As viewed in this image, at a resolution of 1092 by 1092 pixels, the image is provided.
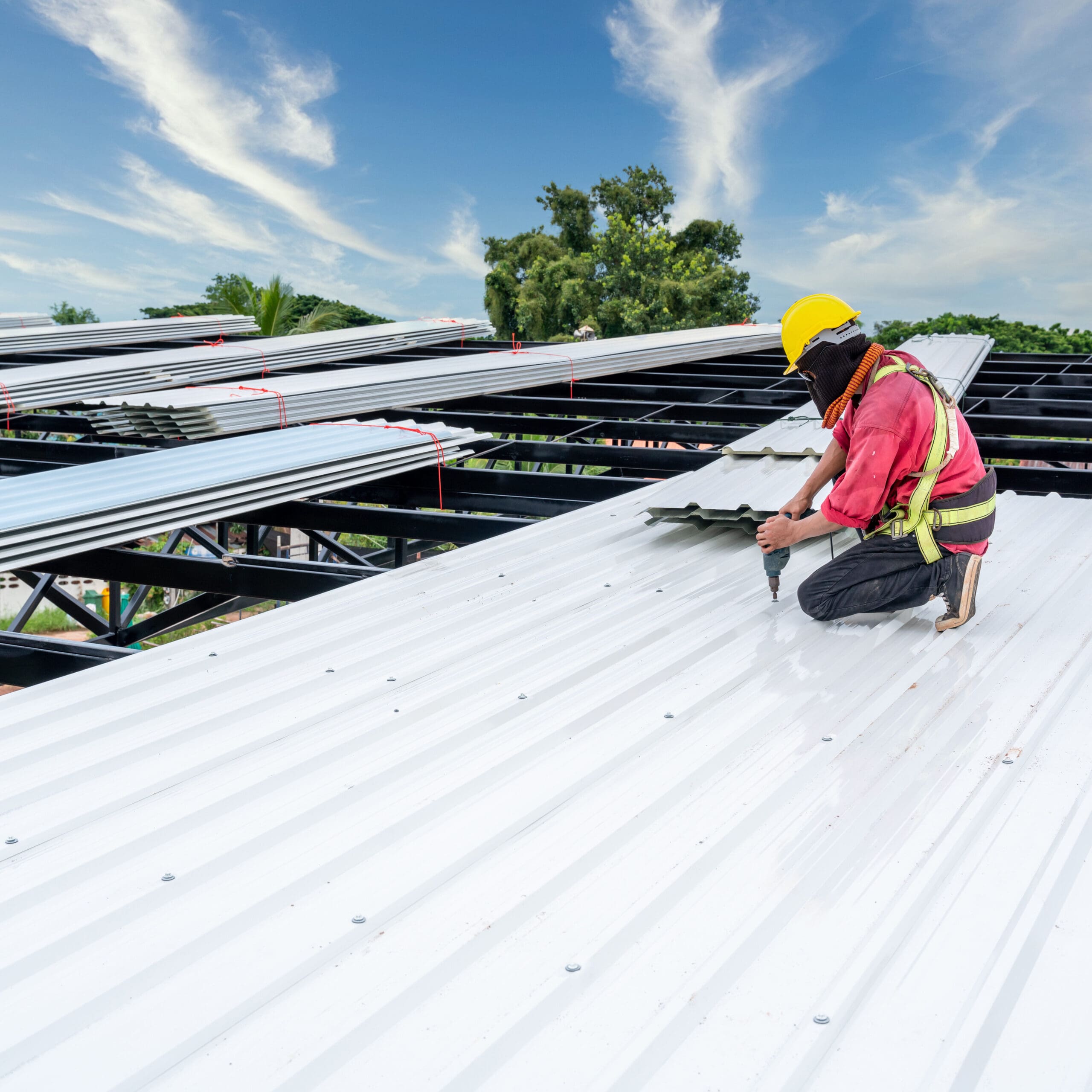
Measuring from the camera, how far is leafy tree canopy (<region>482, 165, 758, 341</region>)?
4309 centimetres

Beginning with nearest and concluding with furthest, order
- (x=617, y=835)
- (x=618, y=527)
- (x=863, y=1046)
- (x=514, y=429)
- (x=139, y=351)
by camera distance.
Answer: (x=863, y=1046) < (x=617, y=835) < (x=618, y=527) < (x=514, y=429) < (x=139, y=351)

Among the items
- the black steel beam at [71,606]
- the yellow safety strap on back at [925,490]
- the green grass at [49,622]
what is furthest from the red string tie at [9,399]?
the green grass at [49,622]

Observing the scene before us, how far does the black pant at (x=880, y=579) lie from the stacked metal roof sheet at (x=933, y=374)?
92.2 inches

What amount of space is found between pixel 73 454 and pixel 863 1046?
8126mm

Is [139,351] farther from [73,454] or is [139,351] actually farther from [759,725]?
[759,725]

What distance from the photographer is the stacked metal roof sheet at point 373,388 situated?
7949mm

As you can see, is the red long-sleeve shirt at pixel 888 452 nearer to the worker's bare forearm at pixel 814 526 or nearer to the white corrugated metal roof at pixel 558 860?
the worker's bare forearm at pixel 814 526

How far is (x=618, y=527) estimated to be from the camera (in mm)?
5855

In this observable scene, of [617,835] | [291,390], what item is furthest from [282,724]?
[291,390]

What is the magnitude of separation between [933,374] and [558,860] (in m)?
8.02

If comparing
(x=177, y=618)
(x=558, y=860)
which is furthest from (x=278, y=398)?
(x=558, y=860)

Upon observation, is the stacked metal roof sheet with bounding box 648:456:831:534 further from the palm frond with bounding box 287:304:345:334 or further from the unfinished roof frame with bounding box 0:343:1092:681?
the palm frond with bounding box 287:304:345:334

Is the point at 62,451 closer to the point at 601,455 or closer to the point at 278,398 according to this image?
the point at 278,398

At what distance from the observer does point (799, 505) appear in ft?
14.0
